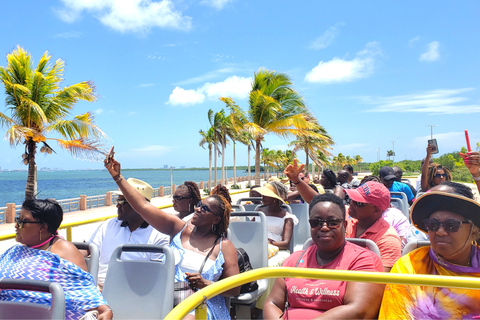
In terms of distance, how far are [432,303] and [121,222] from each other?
2.79 m

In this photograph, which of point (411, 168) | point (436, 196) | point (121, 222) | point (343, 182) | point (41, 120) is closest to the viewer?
point (436, 196)

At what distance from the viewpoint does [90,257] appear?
266 centimetres

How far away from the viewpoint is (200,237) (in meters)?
3.15

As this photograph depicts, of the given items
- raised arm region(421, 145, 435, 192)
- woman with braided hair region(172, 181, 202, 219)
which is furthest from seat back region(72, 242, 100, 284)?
raised arm region(421, 145, 435, 192)

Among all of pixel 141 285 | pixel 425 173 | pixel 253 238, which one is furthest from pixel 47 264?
pixel 425 173

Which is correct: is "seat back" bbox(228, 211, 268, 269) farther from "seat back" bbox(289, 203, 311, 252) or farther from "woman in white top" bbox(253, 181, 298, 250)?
"seat back" bbox(289, 203, 311, 252)

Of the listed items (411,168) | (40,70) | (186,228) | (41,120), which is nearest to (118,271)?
(186,228)

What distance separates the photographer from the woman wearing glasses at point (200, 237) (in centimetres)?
290

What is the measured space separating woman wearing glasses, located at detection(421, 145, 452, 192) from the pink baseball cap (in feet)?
8.46

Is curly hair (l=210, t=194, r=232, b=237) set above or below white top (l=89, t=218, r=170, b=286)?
above

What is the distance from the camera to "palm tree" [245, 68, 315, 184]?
15398 mm

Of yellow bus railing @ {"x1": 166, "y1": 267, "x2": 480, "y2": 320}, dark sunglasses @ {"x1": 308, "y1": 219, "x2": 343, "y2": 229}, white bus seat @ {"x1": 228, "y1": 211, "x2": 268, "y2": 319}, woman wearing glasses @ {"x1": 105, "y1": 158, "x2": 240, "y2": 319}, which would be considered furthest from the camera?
white bus seat @ {"x1": 228, "y1": 211, "x2": 268, "y2": 319}

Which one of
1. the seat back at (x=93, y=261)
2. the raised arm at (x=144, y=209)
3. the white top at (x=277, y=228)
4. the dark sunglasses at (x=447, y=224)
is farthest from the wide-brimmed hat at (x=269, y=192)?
the dark sunglasses at (x=447, y=224)

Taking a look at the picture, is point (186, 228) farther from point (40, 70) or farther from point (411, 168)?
point (411, 168)
